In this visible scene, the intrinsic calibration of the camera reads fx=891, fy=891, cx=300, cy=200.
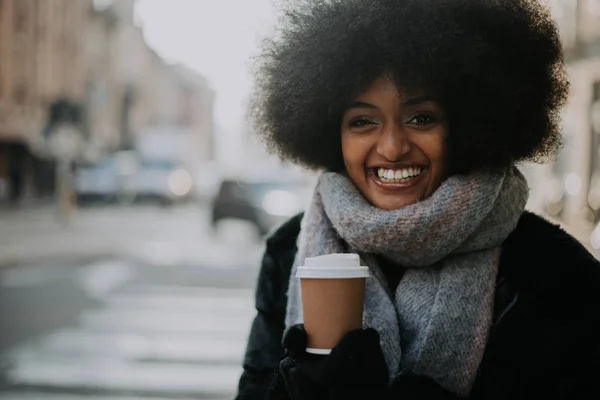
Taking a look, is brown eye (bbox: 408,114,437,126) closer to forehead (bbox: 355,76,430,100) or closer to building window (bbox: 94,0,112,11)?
forehead (bbox: 355,76,430,100)

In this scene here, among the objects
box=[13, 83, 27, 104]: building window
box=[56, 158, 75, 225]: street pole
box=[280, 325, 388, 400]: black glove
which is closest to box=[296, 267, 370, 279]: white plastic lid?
box=[280, 325, 388, 400]: black glove

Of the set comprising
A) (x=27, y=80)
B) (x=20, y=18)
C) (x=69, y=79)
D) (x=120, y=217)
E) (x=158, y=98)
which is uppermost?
(x=20, y=18)

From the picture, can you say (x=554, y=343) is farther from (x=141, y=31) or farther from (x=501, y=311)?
(x=141, y=31)

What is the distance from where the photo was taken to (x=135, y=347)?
8.34 metres

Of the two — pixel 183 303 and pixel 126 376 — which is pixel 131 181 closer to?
pixel 183 303

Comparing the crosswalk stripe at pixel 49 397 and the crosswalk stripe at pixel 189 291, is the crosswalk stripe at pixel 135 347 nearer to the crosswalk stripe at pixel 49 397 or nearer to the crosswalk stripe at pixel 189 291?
the crosswalk stripe at pixel 49 397

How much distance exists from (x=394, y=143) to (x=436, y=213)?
207 millimetres

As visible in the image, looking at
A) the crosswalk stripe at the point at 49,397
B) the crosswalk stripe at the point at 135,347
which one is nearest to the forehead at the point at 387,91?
the crosswalk stripe at the point at 49,397

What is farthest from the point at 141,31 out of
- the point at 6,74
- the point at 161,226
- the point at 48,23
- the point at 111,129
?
the point at 161,226

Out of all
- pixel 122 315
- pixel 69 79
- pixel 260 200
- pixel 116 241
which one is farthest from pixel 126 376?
pixel 69 79

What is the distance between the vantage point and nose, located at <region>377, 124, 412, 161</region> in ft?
7.11

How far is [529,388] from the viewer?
2.05m

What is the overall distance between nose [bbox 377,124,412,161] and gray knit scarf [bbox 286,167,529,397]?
0.42ft

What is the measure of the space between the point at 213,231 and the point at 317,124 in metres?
18.8
